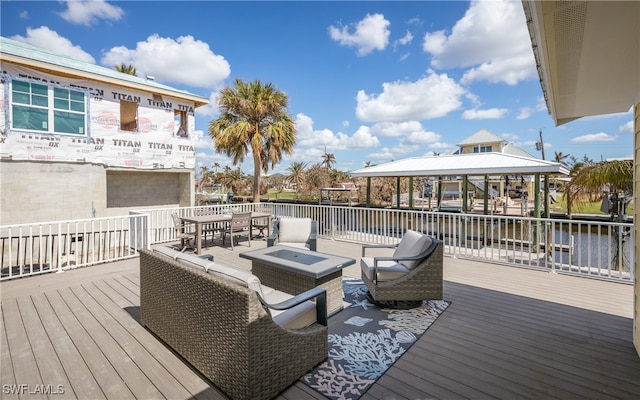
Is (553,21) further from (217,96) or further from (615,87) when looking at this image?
(217,96)

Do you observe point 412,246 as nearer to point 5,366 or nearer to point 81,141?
point 5,366

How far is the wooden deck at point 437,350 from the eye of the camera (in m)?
2.11

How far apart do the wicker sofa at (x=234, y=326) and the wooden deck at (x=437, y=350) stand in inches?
6.3

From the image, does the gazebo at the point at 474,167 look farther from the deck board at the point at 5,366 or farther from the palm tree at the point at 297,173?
the palm tree at the point at 297,173

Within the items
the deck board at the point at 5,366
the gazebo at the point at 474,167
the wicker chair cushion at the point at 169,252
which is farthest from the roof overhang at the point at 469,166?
the deck board at the point at 5,366

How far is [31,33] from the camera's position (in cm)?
916

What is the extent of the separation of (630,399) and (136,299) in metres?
4.92

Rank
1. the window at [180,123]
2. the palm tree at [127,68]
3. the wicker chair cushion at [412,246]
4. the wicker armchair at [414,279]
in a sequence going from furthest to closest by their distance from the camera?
the palm tree at [127,68] < the window at [180,123] < the wicker chair cushion at [412,246] < the wicker armchair at [414,279]

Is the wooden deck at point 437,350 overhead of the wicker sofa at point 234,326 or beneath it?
beneath

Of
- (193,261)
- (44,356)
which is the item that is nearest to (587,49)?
(193,261)

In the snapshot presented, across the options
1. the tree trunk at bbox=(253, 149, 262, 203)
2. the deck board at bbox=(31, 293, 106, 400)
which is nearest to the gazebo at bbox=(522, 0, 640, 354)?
the deck board at bbox=(31, 293, 106, 400)

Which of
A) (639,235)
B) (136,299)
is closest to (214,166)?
(136,299)

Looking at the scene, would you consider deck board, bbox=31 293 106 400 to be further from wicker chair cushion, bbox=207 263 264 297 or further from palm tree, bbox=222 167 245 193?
palm tree, bbox=222 167 245 193

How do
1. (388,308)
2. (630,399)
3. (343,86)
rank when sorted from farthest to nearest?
(343,86)
(388,308)
(630,399)
